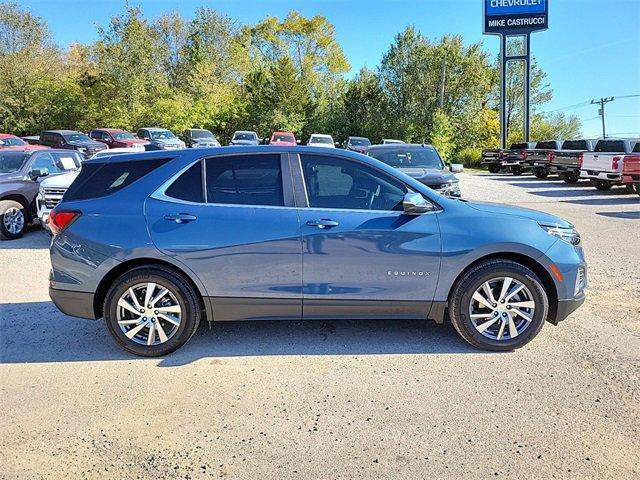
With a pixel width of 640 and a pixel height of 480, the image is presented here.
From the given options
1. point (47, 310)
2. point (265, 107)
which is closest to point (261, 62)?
point (265, 107)

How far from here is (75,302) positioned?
13.9ft

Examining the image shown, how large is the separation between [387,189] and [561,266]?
159 centimetres

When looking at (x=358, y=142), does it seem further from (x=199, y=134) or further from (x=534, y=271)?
(x=534, y=271)

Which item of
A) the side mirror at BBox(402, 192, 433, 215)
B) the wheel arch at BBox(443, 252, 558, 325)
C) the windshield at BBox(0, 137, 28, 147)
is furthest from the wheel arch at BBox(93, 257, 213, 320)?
the windshield at BBox(0, 137, 28, 147)

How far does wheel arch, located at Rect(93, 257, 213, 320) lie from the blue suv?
0.01 m

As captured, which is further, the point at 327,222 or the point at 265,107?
the point at 265,107

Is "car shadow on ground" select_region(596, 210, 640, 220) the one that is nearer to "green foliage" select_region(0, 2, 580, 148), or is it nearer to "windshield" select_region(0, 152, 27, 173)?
"windshield" select_region(0, 152, 27, 173)

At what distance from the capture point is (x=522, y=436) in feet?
10.1

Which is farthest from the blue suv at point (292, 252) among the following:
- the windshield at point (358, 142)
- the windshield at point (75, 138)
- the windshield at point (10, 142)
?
the windshield at point (358, 142)

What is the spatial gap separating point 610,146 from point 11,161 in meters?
19.9

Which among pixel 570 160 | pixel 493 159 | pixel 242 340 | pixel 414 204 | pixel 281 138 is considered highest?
pixel 281 138

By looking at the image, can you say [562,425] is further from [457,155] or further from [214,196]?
[457,155]

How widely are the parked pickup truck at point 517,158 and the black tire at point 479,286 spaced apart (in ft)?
76.7

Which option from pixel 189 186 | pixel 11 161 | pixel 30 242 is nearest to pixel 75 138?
pixel 11 161
